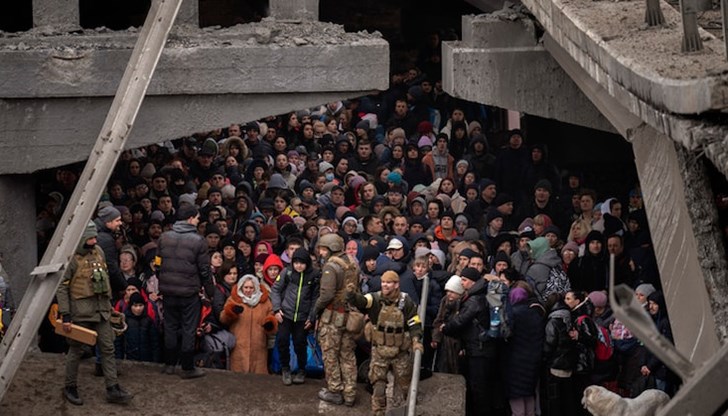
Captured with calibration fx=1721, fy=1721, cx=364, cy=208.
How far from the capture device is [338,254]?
47.3 ft

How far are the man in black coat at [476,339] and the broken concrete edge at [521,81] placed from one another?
230cm

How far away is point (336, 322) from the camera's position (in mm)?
14234

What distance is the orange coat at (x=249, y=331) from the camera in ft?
48.9

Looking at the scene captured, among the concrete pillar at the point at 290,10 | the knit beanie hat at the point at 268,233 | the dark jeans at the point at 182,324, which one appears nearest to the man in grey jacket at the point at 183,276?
the dark jeans at the point at 182,324

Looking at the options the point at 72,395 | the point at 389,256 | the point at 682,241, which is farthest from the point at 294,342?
the point at 682,241

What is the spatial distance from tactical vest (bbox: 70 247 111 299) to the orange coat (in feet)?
4.85

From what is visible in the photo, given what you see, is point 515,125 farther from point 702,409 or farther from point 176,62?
point 702,409

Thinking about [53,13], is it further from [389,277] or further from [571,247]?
[571,247]

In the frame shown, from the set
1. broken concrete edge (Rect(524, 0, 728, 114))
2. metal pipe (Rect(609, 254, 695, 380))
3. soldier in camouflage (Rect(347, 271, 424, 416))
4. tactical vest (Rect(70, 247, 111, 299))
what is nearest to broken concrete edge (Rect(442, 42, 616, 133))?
broken concrete edge (Rect(524, 0, 728, 114))

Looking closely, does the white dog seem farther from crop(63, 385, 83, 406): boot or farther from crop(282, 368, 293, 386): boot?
crop(63, 385, 83, 406): boot

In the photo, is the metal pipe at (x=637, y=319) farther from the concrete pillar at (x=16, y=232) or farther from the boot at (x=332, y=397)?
the concrete pillar at (x=16, y=232)

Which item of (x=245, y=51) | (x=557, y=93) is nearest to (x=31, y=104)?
(x=245, y=51)

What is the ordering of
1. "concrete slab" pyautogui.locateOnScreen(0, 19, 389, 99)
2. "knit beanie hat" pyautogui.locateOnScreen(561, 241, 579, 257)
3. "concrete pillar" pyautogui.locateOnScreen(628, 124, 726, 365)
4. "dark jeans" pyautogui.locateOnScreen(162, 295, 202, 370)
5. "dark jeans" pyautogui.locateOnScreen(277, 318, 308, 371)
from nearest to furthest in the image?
1. "concrete pillar" pyautogui.locateOnScreen(628, 124, 726, 365)
2. "dark jeans" pyautogui.locateOnScreen(162, 295, 202, 370)
3. "dark jeans" pyautogui.locateOnScreen(277, 318, 308, 371)
4. "concrete slab" pyautogui.locateOnScreen(0, 19, 389, 99)
5. "knit beanie hat" pyautogui.locateOnScreen(561, 241, 579, 257)

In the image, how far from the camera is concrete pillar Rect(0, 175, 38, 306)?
15680mm
